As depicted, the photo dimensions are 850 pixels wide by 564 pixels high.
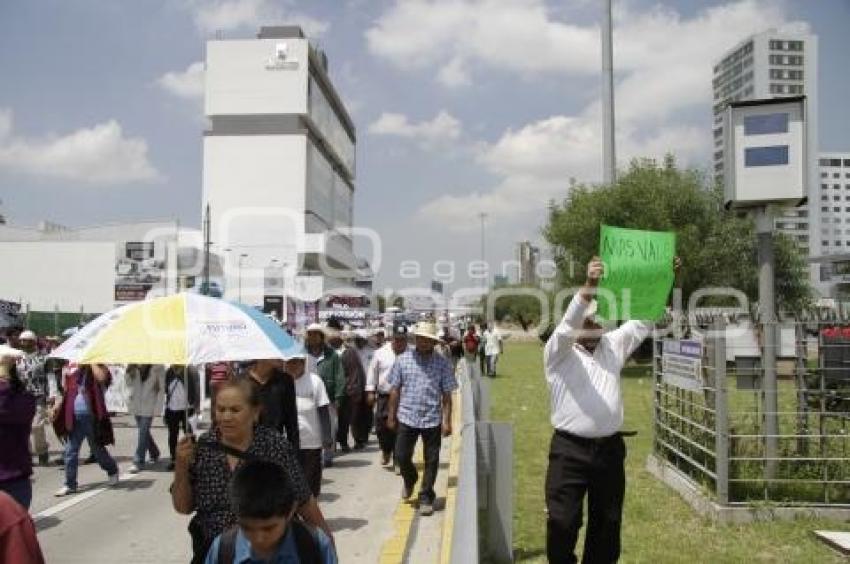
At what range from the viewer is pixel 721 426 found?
25.7 ft

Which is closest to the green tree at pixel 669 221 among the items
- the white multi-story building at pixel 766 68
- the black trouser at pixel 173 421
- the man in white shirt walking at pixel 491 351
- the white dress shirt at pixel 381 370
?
the man in white shirt walking at pixel 491 351

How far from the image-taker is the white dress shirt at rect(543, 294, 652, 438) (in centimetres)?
516

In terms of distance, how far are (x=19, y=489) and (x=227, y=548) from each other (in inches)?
133

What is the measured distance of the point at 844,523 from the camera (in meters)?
7.72

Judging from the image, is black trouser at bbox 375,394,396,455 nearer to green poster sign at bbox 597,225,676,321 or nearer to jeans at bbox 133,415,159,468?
jeans at bbox 133,415,159,468

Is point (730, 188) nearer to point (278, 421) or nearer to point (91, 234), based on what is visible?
point (278, 421)

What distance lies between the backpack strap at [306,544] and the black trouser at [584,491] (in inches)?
96.6

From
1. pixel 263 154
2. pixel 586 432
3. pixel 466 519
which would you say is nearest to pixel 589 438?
pixel 586 432

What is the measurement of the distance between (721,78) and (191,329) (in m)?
63.2

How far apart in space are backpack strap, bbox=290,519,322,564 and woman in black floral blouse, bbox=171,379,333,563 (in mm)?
759

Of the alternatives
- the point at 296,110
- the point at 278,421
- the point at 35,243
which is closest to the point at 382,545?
the point at 278,421

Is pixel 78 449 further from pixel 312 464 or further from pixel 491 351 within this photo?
pixel 491 351

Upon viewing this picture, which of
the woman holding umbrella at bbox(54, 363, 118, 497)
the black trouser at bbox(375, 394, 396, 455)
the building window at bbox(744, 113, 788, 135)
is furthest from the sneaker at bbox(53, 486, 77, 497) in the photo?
the building window at bbox(744, 113, 788, 135)

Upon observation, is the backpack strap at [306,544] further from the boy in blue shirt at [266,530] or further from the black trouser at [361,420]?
the black trouser at [361,420]
